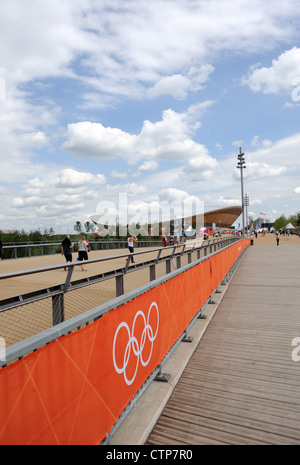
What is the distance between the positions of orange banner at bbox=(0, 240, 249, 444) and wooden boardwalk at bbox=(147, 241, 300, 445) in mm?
Result: 603

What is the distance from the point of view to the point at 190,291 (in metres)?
5.95

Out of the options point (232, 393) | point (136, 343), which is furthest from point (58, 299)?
point (232, 393)

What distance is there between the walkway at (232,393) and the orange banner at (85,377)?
0.44m

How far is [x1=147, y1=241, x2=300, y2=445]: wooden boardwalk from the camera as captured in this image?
10.7 feet

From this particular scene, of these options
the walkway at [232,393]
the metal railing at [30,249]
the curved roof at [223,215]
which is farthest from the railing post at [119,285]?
the curved roof at [223,215]

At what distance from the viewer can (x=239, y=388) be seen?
416 centimetres

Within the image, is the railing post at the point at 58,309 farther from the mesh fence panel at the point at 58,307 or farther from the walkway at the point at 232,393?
the walkway at the point at 232,393

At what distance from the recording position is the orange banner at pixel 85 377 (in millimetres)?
1823

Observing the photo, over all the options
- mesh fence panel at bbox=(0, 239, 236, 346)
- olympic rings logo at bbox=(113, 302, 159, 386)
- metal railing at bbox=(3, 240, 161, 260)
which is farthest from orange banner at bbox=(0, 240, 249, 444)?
metal railing at bbox=(3, 240, 161, 260)

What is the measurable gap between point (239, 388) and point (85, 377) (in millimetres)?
2567

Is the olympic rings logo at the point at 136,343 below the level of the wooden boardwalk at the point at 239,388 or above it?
above

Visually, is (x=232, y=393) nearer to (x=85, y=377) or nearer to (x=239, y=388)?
(x=239, y=388)
